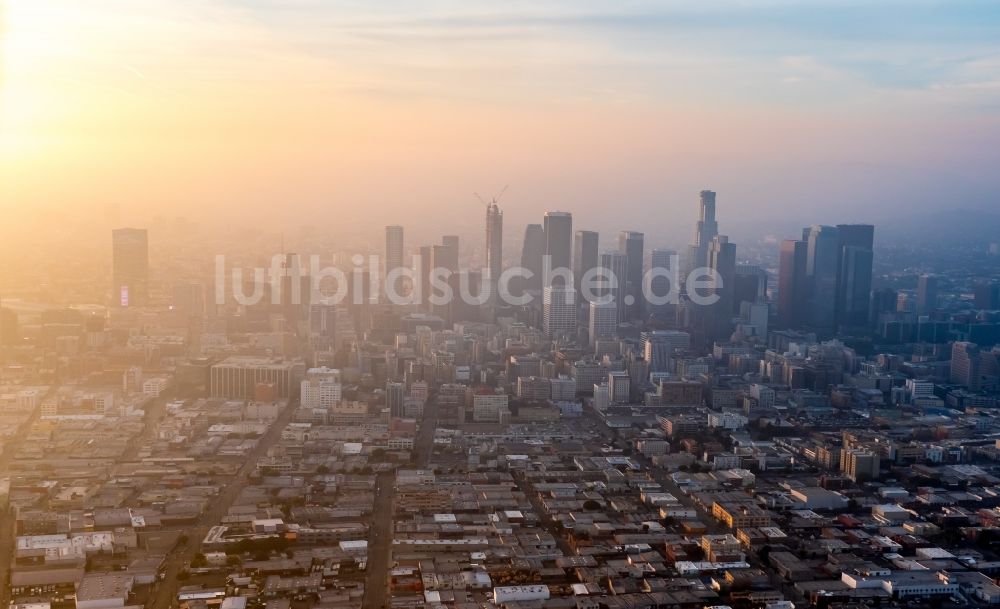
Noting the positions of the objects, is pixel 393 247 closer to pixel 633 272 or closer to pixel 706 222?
pixel 633 272

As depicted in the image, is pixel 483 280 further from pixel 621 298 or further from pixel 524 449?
pixel 524 449

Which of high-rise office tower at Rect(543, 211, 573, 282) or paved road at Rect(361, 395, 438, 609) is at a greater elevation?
high-rise office tower at Rect(543, 211, 573, 282)

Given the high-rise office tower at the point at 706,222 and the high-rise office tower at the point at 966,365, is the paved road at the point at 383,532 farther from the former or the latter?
the high-rise office tower at the point at 706,222

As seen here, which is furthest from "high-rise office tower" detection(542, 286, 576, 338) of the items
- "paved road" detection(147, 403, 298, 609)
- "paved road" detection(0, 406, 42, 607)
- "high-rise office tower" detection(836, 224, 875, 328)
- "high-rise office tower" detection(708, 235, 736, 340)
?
"paved road" detection(0, 406, 42, 607)

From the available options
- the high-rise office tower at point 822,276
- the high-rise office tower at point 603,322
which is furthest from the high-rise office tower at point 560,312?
the high-rise office tower at point 822,276

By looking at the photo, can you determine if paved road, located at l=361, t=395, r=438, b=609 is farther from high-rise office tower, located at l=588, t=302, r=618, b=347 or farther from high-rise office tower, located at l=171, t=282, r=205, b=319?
high-rise office tower, located at l=171, t=282, r=205, b=319

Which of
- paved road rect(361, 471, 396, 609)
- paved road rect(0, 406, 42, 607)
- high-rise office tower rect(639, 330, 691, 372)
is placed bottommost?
paved road rect(361, 471, 396, 609)
